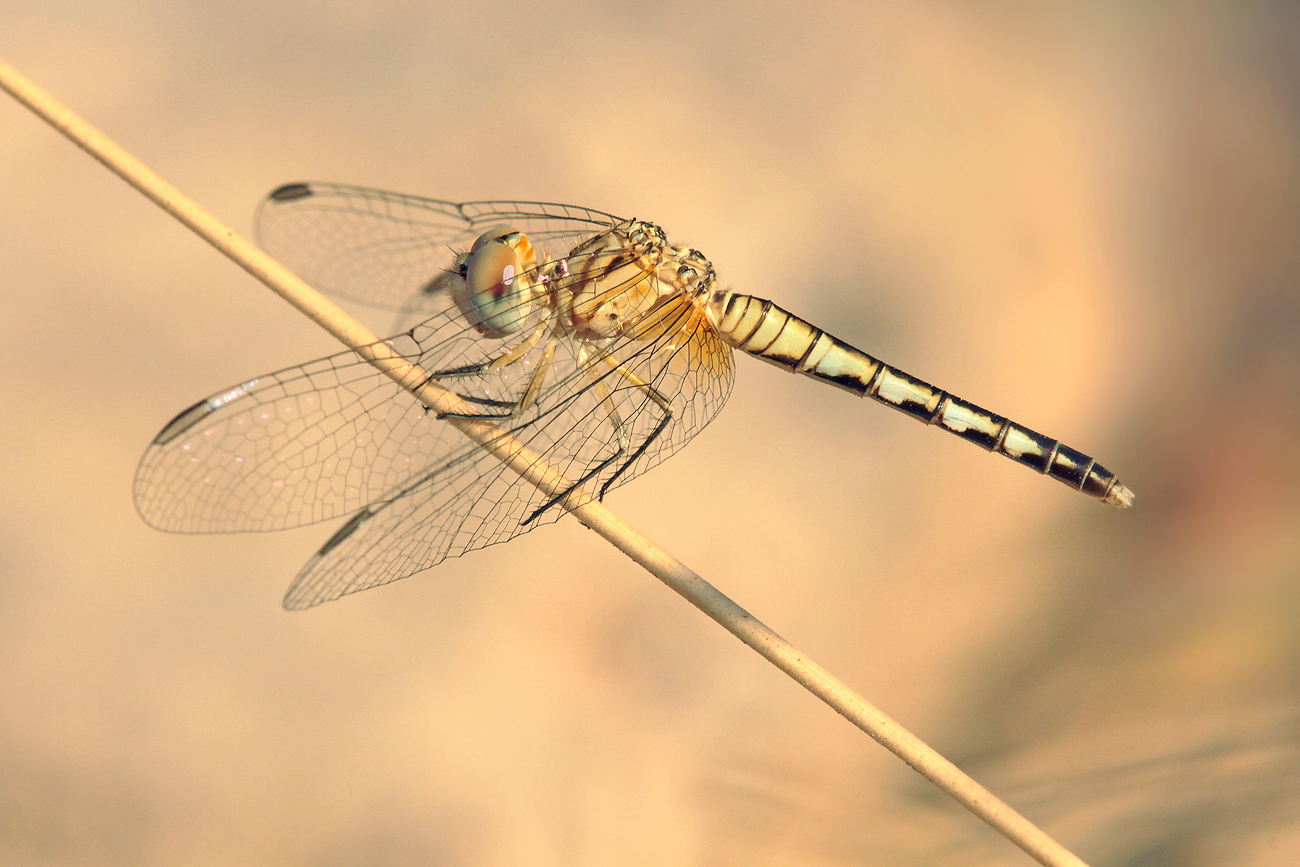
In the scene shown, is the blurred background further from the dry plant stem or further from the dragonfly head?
the dry plant stem

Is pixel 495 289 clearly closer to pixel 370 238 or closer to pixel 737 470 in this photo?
pixel 370 238

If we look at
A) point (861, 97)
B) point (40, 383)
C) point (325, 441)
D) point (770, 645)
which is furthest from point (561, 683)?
point (861, 97)

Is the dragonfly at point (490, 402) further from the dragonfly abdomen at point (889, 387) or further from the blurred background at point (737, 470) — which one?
the blurred background at point (737, 470)

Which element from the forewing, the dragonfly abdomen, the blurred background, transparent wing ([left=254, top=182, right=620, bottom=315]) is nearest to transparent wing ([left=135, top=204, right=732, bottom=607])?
the forewing

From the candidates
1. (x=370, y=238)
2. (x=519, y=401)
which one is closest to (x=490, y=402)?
(x=519, y=401)

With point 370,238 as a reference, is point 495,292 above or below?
below

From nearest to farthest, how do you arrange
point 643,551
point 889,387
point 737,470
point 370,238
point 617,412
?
1. point 643,551
2. point 617,412
3. point 889,387
4. point 370,238
5. point 737,470

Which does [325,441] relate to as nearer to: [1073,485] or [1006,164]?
[1073,485]
